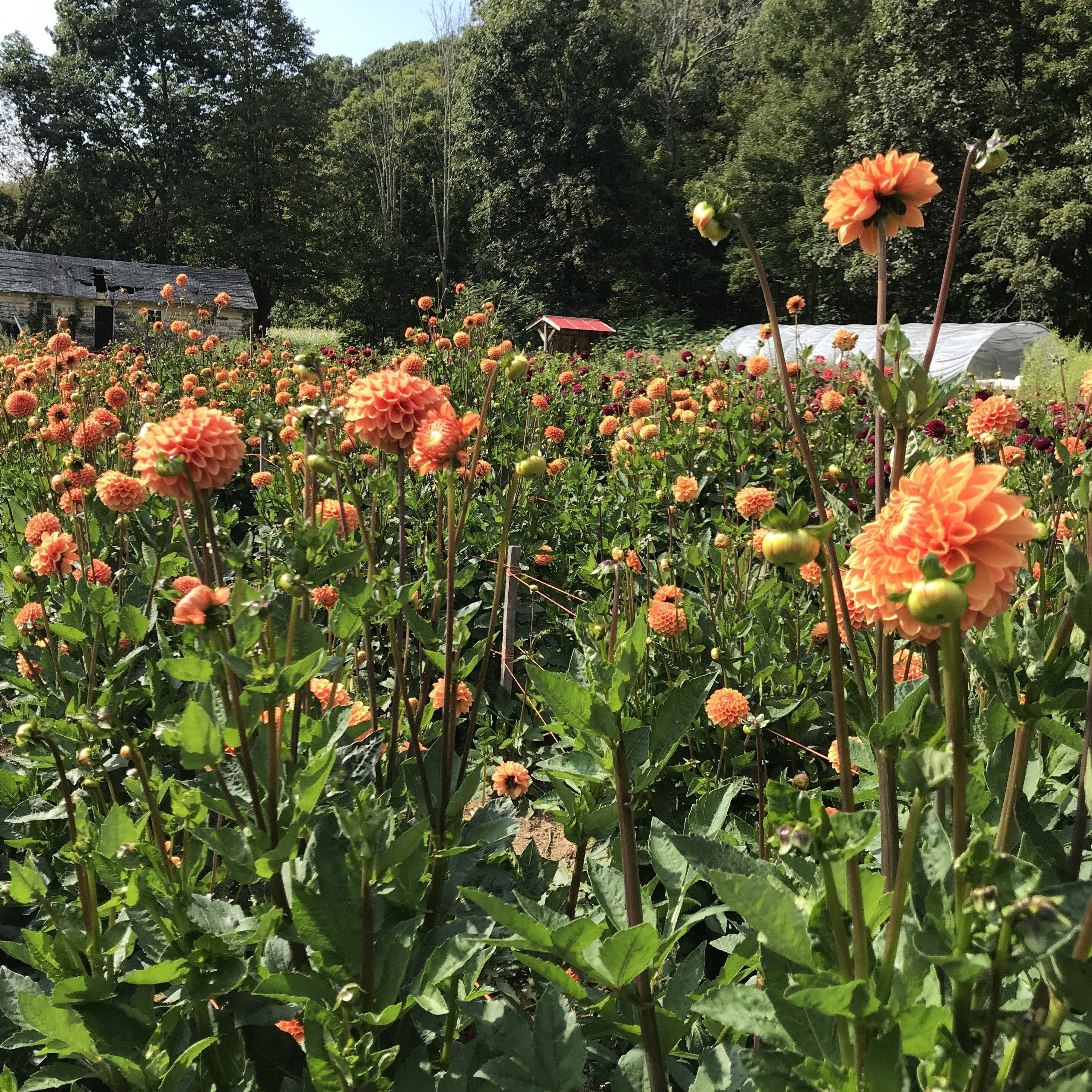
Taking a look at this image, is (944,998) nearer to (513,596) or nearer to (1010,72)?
(513,596)

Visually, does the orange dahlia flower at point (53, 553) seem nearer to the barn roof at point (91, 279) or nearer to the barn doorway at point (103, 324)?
the barn roof at point (91, 279)

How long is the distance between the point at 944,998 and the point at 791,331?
764 inches

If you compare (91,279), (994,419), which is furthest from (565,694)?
(91,279)

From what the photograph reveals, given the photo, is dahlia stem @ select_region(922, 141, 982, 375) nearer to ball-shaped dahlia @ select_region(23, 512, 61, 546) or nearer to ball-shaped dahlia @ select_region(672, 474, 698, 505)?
ball-shaped dahlia @ select_region(672, 474, 698, 505)

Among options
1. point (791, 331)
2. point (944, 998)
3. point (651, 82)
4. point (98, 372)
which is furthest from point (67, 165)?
point (944, 998)

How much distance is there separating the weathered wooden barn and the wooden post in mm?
19939

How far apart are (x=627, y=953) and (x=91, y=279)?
25598 mm

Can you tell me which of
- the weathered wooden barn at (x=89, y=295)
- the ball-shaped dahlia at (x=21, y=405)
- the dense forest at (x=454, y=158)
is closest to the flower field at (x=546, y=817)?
the ball-shaped dahlia at (x=21, y=405)

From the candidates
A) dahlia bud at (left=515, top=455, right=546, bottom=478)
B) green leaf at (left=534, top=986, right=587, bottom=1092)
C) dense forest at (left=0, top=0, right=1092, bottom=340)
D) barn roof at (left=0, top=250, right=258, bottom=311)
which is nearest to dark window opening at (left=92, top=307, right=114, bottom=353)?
barn roof at (left=0, top=250, right=258, bottom=311)

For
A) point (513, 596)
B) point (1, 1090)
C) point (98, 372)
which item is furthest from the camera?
point (98, 372)

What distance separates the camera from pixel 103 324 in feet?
74.7

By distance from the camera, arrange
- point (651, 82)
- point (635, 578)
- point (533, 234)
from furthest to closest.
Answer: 1. point (651, 82)
2. point (533, 234)
3. point (635, 578)

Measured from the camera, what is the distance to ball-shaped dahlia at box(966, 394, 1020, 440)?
3092 millimetres

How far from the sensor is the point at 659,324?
83.0 ft
